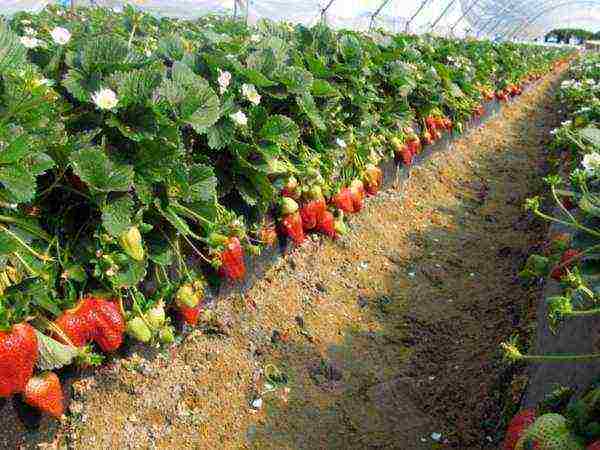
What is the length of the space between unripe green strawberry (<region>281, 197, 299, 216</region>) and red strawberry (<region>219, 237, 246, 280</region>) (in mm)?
568

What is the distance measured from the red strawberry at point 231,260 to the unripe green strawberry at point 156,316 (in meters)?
0.43

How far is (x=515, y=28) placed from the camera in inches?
1591

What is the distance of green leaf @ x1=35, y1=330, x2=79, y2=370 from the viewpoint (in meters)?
1.94

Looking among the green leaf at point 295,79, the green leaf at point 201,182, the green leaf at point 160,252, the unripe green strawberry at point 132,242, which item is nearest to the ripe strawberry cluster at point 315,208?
the green leaf at point 295,79

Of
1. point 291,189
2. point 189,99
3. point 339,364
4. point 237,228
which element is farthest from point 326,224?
point 189,99

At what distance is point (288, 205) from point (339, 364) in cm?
88

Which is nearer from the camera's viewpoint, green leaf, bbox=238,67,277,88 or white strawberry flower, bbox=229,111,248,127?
white strawberry flower, bbox=229,111,248,127

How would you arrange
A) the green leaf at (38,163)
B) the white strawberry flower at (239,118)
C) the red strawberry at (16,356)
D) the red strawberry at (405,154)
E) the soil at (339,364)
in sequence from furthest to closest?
1. the red strawberry at (405,154)
2. the white strawberry flower at (239,118)
3. the soil at (339,364)
4. the green leaf at (38,163)
5. the red strawberry at (16,356)

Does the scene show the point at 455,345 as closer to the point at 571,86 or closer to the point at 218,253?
the point at 218,253

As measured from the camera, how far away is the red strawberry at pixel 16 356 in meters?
1.75

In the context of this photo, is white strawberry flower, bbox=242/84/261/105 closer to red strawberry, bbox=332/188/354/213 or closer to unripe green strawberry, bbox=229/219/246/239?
unripe green strawberry, bbox=229/219/246/239

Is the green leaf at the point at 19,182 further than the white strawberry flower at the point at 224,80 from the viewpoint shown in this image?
Result: No

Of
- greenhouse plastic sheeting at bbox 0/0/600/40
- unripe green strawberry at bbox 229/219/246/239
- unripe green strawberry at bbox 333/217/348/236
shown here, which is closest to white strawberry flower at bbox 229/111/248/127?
unripe green strawberry at bbox 229/219/246/239

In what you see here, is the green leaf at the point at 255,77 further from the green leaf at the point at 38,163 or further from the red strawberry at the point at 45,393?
the red strawberry at the point at 45,393
